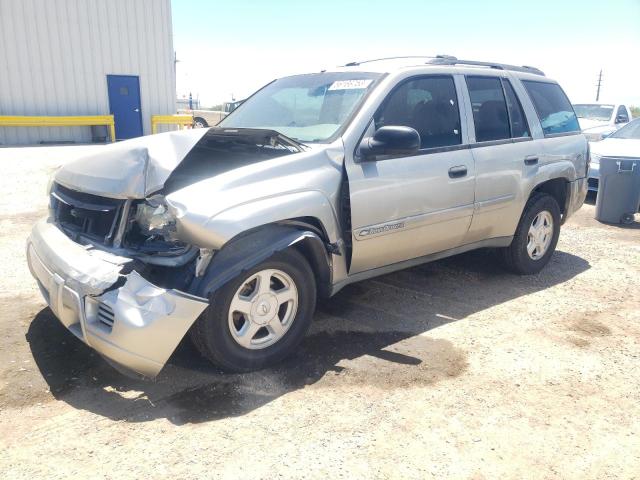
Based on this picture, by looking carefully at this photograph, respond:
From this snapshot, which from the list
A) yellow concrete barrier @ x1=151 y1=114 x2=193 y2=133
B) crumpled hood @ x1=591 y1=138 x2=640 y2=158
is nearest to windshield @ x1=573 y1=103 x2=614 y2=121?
crumpled hood @ x1=591 y1=138 x2=640 y2=158

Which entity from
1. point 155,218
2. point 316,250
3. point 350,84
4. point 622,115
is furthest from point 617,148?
point 155,218

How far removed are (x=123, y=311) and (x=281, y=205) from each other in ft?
3.43

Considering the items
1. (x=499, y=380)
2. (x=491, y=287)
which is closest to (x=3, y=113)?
(x=491, y=287)

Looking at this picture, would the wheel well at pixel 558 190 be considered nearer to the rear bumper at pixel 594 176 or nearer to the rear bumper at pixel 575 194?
the rear bumper at pixel 575 194

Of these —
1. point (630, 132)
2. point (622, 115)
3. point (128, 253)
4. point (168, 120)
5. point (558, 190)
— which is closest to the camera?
point (128, 253)

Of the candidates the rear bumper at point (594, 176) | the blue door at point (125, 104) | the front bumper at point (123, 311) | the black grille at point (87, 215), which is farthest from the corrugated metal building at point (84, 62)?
the front bumper at point (123, 311)

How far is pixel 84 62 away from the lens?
1733cm

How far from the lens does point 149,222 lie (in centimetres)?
307

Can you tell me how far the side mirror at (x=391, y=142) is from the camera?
137 inches

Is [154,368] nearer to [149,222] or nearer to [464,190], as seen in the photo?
[149,222]

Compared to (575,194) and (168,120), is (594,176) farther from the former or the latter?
(168,120)

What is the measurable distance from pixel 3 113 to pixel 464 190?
16.7 metres

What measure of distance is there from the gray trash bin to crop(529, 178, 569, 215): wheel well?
117 inches

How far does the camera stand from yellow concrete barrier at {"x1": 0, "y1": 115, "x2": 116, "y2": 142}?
16062mm
